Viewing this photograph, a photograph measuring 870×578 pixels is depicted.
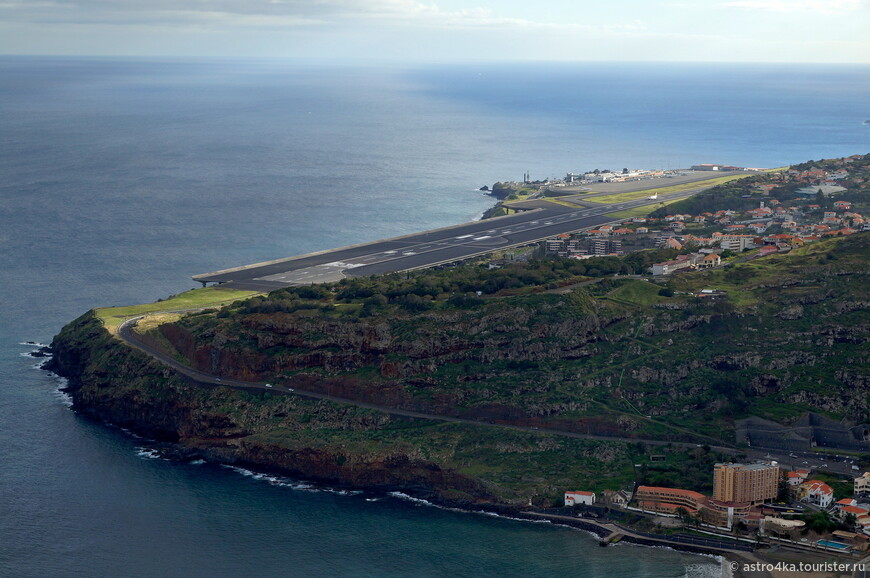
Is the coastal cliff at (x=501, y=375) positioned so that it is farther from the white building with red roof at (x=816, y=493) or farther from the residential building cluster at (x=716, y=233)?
the residential building cluster at (x=716, y=233)

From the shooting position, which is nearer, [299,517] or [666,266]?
[299,517]

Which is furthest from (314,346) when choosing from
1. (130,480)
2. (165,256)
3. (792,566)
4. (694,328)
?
(165,256)

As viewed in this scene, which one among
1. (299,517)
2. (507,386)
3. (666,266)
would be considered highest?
(666,266)

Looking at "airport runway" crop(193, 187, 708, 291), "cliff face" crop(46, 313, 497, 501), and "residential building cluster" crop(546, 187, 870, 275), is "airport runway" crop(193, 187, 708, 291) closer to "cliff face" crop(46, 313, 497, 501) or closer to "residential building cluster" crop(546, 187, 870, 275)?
"residential building cluster" crop(546, 187, 870, 275)

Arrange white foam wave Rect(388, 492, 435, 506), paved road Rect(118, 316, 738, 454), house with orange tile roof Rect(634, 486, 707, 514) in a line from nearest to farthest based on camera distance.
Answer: house with orange tile roof Rect(634, 486, 707, 514), white foam wave Rect(388, 492, 435, 506), paved road Rect(118, 316, 738, 454)

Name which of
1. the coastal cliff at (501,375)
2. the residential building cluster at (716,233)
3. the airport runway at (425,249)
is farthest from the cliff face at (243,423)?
the residential building cluster at (716,233)

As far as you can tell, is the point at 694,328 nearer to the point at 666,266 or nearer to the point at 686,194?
the point at 666,266

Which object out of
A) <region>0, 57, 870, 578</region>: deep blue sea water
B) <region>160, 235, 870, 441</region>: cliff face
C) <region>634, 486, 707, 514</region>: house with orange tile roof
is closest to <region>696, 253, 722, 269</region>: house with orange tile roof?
<region>160, 235, 870, 441</region>: cliff face
